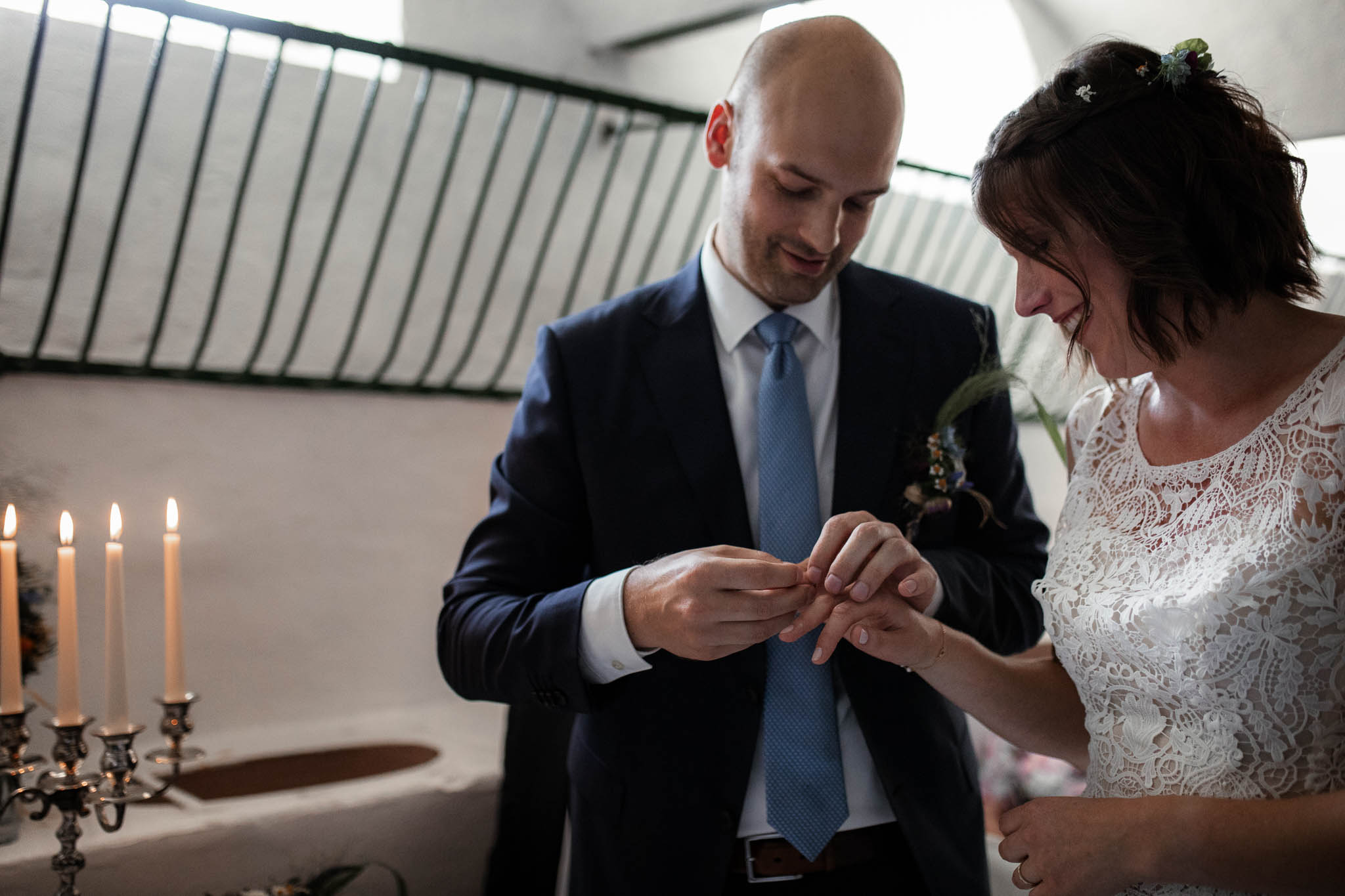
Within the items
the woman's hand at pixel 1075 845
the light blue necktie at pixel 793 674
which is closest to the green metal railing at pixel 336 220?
the light blue necktie at pixel 793 674

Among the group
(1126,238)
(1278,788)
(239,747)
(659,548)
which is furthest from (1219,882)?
(239,747)

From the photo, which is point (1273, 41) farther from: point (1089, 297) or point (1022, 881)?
point (1022, 881)

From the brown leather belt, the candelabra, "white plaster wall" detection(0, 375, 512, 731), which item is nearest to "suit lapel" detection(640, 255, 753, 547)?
the brown leather belt

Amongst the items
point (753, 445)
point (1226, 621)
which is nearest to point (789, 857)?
point (753, 445)

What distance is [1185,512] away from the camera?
4.54 feet

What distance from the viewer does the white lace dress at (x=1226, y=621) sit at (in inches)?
47.9

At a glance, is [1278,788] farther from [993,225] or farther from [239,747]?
[239,747]

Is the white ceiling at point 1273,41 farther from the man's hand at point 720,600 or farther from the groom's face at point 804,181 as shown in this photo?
the man's hand at point 720,600

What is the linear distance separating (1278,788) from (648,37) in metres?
3.21

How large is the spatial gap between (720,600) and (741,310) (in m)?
0.64

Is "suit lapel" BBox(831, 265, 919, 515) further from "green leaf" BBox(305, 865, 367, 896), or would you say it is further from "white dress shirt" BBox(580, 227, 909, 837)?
"green leaf" BBox(305, 865, 367, 896)

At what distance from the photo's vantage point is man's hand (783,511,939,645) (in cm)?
147

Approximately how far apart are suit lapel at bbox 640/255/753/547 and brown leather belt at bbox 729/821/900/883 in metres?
0.46

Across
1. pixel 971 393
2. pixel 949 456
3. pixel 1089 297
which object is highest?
pixel 1089 297
